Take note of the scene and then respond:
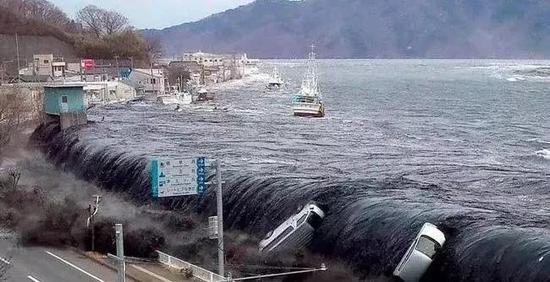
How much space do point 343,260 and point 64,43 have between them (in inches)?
3415

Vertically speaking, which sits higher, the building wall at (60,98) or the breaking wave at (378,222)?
the building wall at (60,98)

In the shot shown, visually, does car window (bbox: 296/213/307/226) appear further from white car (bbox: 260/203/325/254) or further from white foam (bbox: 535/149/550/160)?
white foam (bbox: 535/149/550/160)

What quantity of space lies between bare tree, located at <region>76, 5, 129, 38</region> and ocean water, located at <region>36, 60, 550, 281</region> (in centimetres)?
6160

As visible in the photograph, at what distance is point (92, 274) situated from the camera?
21.2m

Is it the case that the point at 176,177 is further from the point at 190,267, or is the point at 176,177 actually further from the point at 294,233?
the point at 294,233

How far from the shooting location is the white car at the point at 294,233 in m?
22.9

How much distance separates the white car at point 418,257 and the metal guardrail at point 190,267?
4842 mm

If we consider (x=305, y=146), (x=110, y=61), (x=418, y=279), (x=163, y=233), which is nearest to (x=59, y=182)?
(x=163, y=233)

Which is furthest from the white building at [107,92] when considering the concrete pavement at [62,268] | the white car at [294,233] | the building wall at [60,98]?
the white car at [294,233]

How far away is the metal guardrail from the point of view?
2017cm

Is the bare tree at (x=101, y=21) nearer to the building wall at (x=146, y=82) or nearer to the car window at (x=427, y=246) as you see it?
the building wall at (x=146, y=82)

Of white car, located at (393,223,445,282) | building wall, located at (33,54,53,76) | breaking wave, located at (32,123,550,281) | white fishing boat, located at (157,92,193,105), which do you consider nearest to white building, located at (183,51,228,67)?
building wall, located at (33,54,53,76)

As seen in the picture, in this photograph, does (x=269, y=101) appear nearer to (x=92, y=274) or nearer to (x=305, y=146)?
(x=305, y=146)

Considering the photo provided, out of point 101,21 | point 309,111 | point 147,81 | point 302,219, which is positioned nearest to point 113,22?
point 101,21
